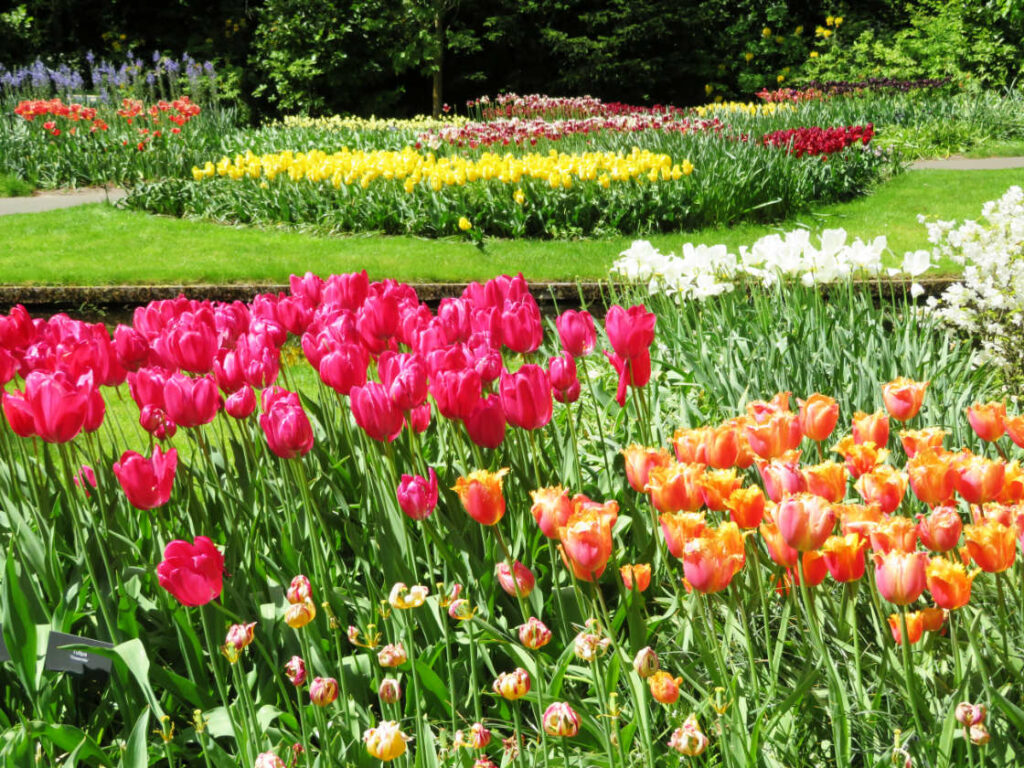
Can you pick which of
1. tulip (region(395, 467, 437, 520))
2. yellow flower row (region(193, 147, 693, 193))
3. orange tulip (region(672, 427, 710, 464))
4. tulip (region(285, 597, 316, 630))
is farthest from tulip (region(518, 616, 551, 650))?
yellow flower row (region(193, 147, 693, 193))

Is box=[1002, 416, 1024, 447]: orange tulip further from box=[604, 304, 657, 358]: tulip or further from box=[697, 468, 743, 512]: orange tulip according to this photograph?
box=[604, 304, 657, 358]: tulip

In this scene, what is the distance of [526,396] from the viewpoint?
5.96 ft

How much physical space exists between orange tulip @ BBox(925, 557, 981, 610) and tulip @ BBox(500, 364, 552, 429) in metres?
0.74

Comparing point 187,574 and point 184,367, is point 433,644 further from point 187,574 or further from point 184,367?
point 184,367

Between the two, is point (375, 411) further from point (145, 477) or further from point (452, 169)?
point (452, 169)

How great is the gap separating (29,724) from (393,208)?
6.87m

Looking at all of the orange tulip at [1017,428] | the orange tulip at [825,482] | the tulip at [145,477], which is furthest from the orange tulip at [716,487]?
the tulip at [145,477]

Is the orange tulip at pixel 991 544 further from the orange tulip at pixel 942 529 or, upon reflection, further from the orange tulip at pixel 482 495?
the orange tulip at pixel 482 495

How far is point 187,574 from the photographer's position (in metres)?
1.40

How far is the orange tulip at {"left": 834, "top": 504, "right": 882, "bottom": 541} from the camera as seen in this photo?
4.58 feet

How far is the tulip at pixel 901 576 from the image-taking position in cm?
126

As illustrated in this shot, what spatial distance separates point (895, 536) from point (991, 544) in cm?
13

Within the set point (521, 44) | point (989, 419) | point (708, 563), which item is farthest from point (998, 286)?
point (521, 44)

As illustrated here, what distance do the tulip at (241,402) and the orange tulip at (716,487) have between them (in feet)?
3.23
